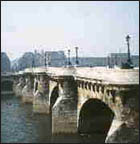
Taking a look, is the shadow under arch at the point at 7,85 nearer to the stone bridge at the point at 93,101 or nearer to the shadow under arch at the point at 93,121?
the stone bridge at the point at 93,101

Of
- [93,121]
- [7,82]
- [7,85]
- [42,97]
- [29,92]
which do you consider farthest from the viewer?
[7,85]

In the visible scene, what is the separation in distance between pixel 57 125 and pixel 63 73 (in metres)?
5.42

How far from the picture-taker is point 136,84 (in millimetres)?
24703

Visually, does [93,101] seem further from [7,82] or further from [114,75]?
[7,82]

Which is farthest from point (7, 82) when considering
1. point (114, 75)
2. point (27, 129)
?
point (114, 75)

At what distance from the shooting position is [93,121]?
37.8m

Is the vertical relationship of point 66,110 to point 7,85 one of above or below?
above

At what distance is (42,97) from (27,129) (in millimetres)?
13414

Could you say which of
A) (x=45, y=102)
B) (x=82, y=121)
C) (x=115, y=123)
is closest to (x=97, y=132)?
(x=82, y=121)

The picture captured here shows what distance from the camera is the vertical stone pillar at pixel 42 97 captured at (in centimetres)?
5681

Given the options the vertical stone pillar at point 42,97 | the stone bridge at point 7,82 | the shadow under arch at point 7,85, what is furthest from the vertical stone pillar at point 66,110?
the shadow under arch at point 7,85

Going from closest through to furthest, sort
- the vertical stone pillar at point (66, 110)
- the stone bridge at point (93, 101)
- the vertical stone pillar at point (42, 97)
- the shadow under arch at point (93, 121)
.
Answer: the stone bridge at point (93, 101)
the shadow under arch at point (93, 121)
the vertical stone pillar at point (66, 110)
the vertical stone pillar at point (42, 97)

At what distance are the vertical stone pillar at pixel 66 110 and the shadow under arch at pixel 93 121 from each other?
84 cm

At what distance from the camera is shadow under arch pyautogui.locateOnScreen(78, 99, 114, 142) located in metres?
37.4
